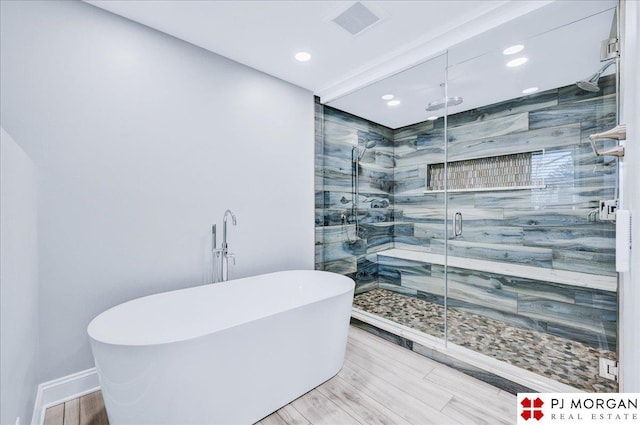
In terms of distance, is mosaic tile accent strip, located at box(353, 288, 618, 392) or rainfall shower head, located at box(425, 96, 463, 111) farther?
rainfall shower head, located at box(425, 96, 463, 111)

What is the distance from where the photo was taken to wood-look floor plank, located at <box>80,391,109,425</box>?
1.64 m

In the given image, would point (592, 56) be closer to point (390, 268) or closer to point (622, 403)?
point (622, 403)

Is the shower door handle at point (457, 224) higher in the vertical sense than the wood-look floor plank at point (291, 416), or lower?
higher

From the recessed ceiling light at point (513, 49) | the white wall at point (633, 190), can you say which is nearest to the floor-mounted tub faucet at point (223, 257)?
the white wall at point (633, 190)

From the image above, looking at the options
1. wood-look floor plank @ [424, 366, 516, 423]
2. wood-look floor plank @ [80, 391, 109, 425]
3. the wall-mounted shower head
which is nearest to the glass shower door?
wood-look floor plank @ [424, 366, 516, 423]

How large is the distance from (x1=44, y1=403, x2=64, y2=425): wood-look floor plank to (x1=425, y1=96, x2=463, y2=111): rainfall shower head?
3.82 metres

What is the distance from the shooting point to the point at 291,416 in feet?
5.54

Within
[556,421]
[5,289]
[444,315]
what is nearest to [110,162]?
[5,289]

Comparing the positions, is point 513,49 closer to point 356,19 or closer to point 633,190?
point 356,19

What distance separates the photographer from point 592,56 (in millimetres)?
2041

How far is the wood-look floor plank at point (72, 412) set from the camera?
1.64 m

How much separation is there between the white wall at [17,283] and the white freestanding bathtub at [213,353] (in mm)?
276

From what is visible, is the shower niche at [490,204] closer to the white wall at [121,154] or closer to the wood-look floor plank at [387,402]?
the wood-look floor plank at [387,402]

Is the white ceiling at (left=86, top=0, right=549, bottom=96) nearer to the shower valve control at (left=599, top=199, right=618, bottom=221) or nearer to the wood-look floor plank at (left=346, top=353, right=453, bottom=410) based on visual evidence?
→ the shower valve control at (left=599, top=199, right=618, bottom=221)
